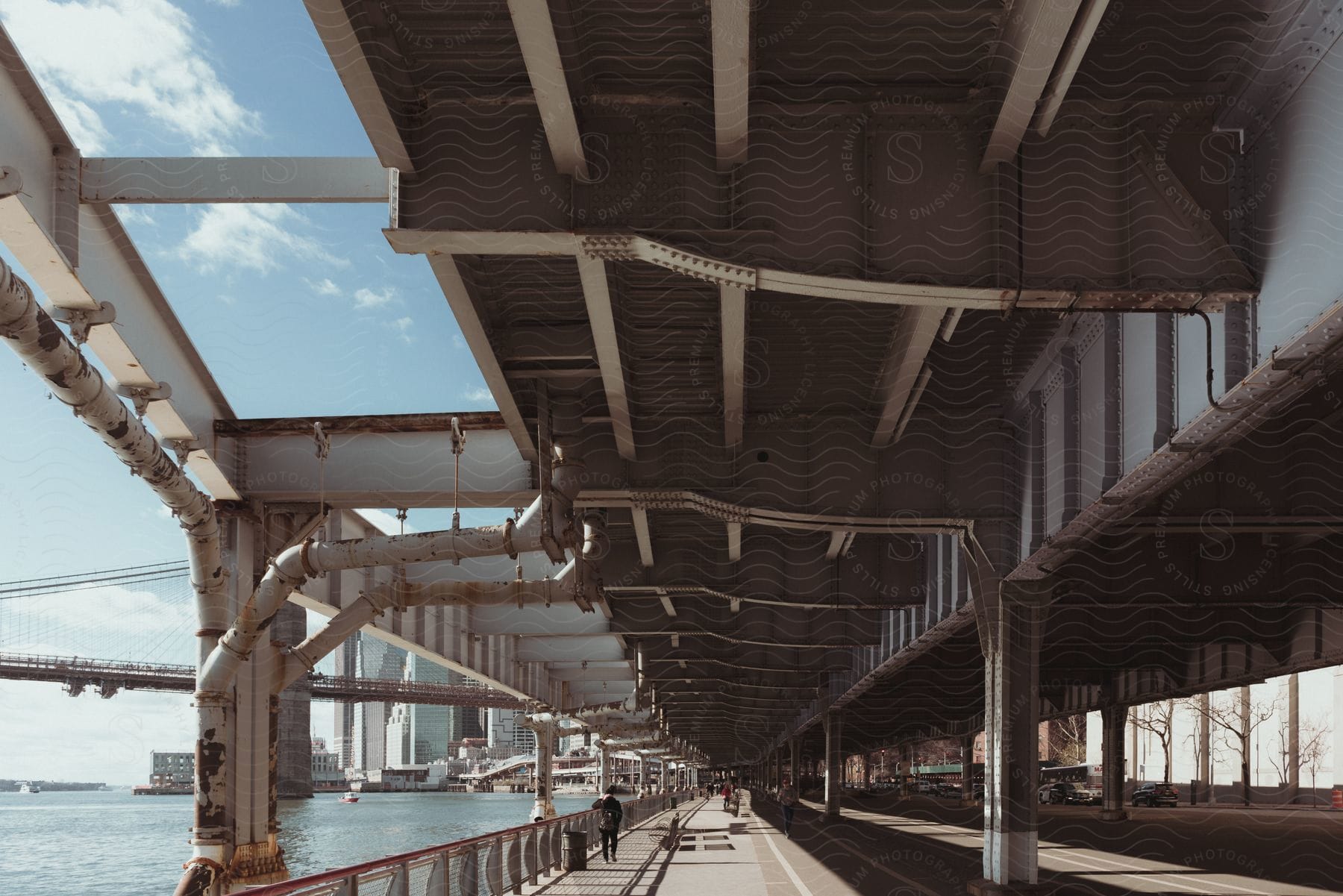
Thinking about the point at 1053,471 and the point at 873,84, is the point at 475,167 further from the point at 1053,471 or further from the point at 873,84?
the point at 1053,471

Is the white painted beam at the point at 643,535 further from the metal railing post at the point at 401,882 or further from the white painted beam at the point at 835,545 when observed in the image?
the metal railing post at the point at 401,882

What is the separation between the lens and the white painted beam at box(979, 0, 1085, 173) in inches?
328

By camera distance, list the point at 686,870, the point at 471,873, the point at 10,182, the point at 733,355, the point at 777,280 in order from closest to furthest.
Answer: the point at 777,280 → the point at 10,182 → the point at 733,355 → the point at 471,873 → the point at 686,870

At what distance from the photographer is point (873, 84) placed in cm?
1030

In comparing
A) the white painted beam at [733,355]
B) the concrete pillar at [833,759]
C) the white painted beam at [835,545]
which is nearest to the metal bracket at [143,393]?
the white painted beam at [733,355]

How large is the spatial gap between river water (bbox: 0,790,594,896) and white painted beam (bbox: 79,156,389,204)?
3201 centimetres

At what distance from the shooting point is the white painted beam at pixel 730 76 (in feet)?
26.2

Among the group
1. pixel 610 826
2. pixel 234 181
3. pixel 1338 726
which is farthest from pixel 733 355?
pixel 1338 726

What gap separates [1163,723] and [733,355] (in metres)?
73.6

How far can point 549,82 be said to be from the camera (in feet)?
28.6

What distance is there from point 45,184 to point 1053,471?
11959mm

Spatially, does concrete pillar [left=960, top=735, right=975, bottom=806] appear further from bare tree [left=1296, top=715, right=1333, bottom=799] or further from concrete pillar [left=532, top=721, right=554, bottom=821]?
concrete pillar [left=532, top=721, right=554, bottom=821]

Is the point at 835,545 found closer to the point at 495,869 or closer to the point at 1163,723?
the point at 495,869

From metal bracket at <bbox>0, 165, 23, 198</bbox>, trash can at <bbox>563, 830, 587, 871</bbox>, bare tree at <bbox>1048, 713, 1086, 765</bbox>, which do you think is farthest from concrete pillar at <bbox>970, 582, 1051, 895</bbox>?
bare tree at <bbox>1048, 713, 1086, 765</bbox>
